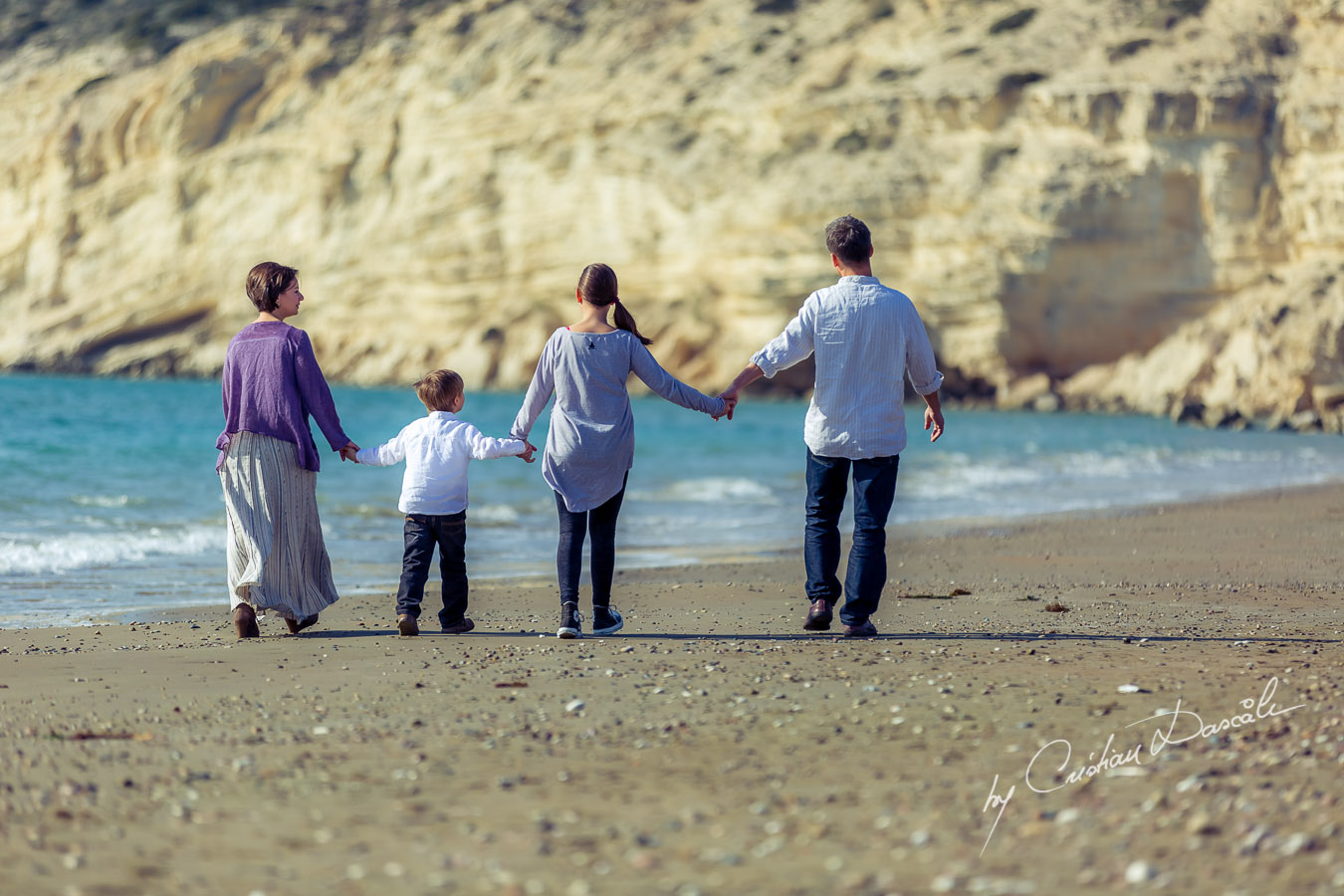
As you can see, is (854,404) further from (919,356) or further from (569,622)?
(569,622)

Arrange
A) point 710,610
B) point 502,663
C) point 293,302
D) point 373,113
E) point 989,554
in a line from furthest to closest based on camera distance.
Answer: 1. point 373,113
2. point 989,554
3. point 710,610
4. point 293,302
5. point 502,663

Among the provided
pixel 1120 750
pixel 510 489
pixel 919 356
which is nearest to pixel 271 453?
pixel 919 356

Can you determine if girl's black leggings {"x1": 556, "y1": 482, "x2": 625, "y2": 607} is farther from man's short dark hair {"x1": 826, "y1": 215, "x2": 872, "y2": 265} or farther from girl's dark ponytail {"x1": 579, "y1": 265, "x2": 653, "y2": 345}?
man's short dark hair {"x1": 826, "y1": 215, "x2": 872, "y2": 265}

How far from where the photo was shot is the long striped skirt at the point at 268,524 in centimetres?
583

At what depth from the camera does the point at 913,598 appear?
23.2 feet

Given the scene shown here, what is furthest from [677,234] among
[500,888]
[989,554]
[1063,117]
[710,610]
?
[500,888]

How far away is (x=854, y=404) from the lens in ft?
18.8

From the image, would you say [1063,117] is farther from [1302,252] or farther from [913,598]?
[913,598]

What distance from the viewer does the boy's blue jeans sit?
589cm

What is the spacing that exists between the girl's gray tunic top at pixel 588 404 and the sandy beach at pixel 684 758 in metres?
0.66

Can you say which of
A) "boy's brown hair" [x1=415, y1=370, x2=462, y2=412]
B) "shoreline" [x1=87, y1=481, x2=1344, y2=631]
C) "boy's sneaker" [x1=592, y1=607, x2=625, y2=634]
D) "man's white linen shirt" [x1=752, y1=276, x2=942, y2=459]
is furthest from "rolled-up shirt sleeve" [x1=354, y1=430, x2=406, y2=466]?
"man's white linen shirt" [x1=752, y1=276, x2=942, y2=459]

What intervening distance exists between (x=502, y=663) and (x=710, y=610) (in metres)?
1.90

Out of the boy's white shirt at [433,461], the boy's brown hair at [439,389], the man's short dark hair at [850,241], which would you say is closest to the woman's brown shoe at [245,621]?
the boy's white shirt at [433,461]

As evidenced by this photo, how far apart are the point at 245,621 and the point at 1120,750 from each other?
368cm
